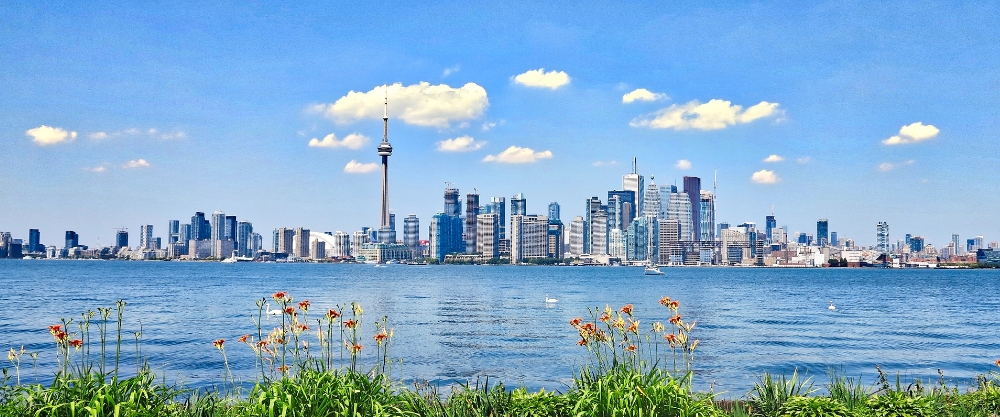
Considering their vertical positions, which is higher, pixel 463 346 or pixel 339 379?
pixel 339 379

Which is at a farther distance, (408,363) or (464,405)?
(408,363)

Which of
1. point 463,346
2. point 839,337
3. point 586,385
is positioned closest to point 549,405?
point 586,385

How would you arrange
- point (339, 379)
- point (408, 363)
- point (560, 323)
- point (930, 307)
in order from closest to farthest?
point (339, 379)
point (408, 363)
point (560, 323)
point (930, 307)

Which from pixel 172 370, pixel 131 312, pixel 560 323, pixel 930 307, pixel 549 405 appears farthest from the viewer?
pixel 930 307

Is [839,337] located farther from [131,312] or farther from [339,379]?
[131,312]

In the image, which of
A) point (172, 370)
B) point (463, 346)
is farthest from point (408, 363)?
point (172, 370)

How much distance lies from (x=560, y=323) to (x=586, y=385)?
118 feet

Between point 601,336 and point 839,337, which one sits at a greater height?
point 601,336

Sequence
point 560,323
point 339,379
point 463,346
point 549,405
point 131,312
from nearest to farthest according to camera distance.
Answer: point 339,379 < point 549,405 < point 463,346 < point 560,323 < point 131,312

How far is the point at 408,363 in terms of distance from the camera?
28.7 m

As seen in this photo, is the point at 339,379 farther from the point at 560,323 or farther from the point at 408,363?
the point at 560,323

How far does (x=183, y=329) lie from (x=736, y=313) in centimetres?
3860

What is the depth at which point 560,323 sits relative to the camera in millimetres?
46312

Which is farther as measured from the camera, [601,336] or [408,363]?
[408,363]
